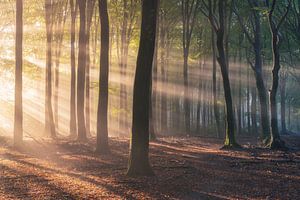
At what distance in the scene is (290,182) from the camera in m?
10.6

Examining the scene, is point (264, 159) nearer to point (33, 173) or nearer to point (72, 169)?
point (72, 169)

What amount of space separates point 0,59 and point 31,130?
14542 millimetres

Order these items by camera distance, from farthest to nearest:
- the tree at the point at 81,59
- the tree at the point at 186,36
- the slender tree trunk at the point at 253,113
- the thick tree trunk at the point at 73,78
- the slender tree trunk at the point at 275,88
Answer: the slender tree trunk at the point at 253,113, the tree at the point at 186,36, the thick tree trunk at the point at 73,78, the tree at the point at 81,59, the slender tree trunk at the point at 275,88

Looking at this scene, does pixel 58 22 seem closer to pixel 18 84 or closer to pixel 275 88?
pixel 18 84

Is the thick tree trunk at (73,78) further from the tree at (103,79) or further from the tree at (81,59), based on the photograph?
the tree at (103,79)

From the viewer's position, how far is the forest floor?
9102 mm

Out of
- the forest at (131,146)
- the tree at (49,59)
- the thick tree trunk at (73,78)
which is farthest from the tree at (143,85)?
the tree at (49,59)

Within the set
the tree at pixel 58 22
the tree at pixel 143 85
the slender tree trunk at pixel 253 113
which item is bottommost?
the slender tree trunk at pixel 253 113

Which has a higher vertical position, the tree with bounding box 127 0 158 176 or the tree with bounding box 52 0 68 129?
the tree with bounding box 52 0 68 129

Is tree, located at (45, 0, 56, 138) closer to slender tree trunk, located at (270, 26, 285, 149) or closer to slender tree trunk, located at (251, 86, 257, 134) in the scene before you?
slender tree trunk, located at (270, 26, 285, 149)

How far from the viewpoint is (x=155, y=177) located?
10.9 m

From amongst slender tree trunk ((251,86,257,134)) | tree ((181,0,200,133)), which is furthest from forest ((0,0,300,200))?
slender tree trunk ((251,86,257,134))

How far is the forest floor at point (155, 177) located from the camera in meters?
9.10

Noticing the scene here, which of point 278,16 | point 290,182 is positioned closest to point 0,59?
point 278,16
